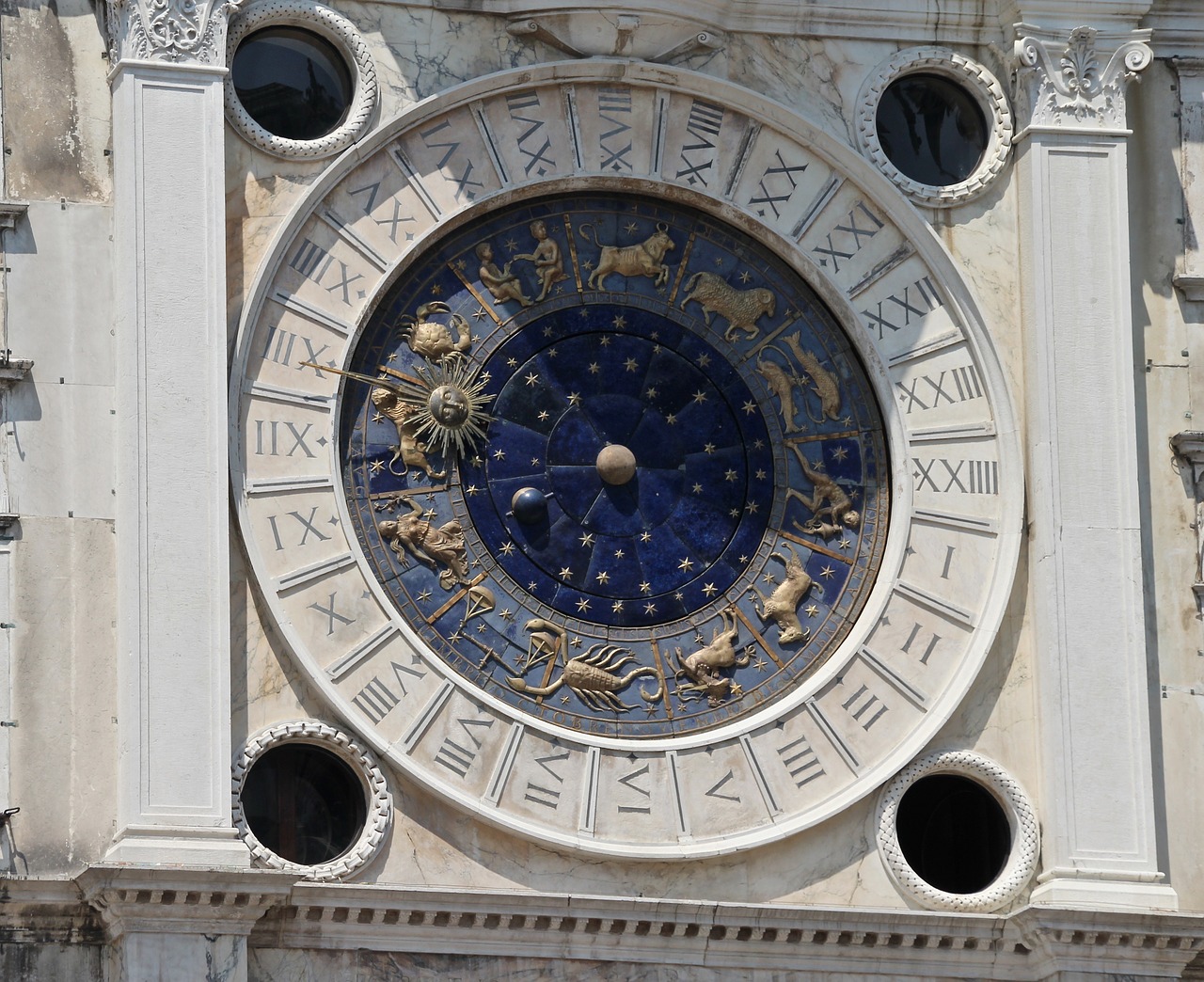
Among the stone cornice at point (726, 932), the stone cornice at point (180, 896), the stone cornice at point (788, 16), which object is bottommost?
the stone cornice at point (726, 932)

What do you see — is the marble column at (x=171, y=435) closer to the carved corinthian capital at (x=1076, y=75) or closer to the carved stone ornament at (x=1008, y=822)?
the carved stone ornament at (x=1008, y=822)

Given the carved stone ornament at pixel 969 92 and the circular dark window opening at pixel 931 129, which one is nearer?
the carved stone ornament at pixel 969 92

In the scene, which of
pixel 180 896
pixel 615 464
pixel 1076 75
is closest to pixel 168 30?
pixel 615 464

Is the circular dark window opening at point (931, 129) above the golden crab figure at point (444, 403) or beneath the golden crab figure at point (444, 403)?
above

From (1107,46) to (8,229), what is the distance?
607cm

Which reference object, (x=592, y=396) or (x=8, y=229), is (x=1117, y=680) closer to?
(x=592, y=396)

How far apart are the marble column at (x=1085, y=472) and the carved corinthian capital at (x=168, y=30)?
14.5ft

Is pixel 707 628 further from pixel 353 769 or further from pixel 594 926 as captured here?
pixel 353 769

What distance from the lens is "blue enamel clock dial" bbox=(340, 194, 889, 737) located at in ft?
57.5

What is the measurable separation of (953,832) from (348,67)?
16.9 feet

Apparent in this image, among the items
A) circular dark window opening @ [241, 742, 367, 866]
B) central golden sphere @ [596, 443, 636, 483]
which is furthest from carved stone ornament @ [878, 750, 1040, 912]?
circular dark window opening @ [241, 742, 367, 866]

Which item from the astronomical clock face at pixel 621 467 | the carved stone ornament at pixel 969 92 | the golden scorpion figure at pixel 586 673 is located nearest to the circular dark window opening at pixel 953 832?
the astronomical clock face at pixel 621 467

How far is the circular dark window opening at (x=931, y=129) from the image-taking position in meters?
18.6

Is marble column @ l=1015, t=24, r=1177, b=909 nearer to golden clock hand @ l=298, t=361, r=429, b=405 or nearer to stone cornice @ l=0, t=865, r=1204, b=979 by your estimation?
stone cornice @ l=0, t=865, r=1204, b=979
